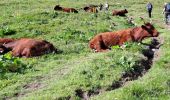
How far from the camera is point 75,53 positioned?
1844 cm

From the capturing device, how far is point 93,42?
19922 millimetres

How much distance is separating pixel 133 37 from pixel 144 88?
7565 mm

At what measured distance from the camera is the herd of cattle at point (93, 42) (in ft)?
58.2

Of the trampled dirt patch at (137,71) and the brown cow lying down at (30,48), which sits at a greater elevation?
the brown cow lying down at (30,48)

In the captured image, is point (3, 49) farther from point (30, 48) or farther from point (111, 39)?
point (111, 39)

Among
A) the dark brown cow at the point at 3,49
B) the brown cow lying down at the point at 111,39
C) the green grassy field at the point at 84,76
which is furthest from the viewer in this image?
the brown cow lying down at the point at 111,39

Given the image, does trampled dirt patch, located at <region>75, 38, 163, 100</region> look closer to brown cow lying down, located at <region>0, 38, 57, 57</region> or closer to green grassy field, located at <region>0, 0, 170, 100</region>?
green grassy field, located at <region>0, 0, 170, 100</region>

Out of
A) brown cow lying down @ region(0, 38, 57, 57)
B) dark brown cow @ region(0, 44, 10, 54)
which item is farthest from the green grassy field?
dark brown cow @ region(0, 44, 10, 54)

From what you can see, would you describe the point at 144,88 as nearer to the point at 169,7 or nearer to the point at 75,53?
the point at 75,53

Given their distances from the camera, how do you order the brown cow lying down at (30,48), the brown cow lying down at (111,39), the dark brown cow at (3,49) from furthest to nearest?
1. the brown cow lying down at (111,39)
2. the dark brown cow at (3,49)
3. the brown cow lying down at (30,48)

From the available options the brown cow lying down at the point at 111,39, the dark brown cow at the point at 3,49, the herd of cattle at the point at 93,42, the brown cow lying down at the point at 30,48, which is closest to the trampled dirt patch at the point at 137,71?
the brown cow lying down at the point at 111,39

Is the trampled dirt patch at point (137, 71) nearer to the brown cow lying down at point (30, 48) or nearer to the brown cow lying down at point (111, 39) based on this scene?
the brown cow lying down at point (111, 39)

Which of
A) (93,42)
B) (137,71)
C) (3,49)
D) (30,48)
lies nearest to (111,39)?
(93,42)

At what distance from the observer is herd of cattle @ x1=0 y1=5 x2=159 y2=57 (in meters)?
17.7
